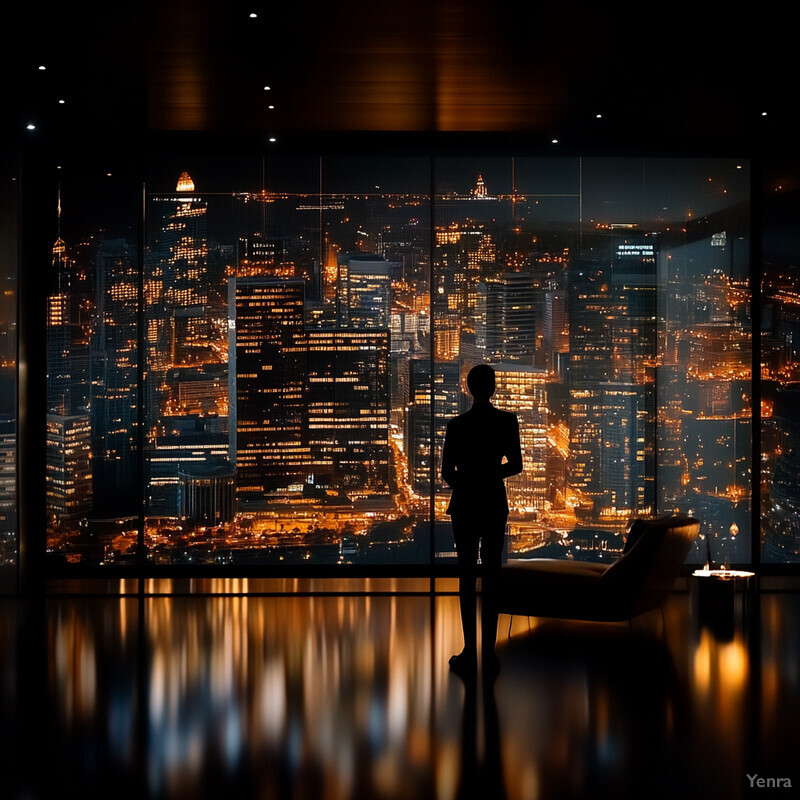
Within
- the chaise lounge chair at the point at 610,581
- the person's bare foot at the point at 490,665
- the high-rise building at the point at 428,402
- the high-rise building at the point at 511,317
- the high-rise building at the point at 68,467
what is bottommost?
the person's bare foot at the point at 490,665

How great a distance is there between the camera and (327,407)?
23.0 feet

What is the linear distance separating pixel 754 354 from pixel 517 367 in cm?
198

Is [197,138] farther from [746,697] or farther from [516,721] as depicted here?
[746,697]

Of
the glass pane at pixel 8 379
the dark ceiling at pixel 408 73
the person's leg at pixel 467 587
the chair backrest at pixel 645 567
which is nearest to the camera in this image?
the dark ceiling at pixel 408 73

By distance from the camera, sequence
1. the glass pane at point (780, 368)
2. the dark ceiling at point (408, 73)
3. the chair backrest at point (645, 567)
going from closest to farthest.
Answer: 1. the dark ceiling at point (408, 73)
2. the chair backrest at point (645, 567)
3. the glass pane at point (780, 368)

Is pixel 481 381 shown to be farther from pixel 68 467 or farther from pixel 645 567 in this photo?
pixel 68 467

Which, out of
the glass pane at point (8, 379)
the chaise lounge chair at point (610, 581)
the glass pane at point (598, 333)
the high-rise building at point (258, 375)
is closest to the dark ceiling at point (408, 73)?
the glass pane at point (598, 333)

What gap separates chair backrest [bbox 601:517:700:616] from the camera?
5.45m

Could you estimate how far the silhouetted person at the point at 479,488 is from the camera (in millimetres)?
4695

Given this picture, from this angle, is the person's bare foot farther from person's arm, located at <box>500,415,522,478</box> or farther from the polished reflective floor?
person's arm, located at <box>500,415,522,478</box>

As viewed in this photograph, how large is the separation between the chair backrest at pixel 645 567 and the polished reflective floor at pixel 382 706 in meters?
0.27

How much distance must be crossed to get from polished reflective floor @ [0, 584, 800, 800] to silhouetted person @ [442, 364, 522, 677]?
38 cm

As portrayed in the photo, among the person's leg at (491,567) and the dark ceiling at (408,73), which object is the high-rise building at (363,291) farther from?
the person's leg at (491,567)

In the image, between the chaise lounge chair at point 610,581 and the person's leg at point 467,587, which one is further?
the chaise lounge chair at point 610,581
